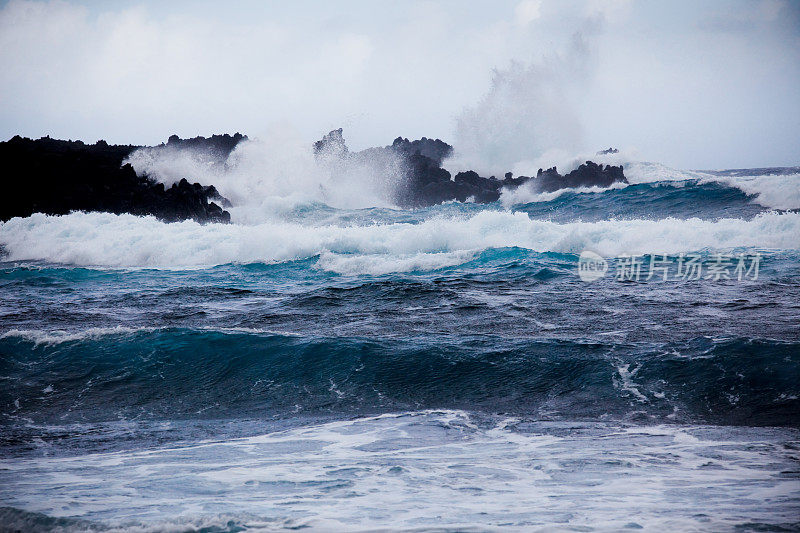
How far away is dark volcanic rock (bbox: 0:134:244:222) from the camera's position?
89.8 feet

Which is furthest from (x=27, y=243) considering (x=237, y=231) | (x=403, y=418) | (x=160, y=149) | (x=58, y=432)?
(x=403, y=418)

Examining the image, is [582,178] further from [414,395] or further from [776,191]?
[414,395]

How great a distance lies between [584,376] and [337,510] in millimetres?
4039

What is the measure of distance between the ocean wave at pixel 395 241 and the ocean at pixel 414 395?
0.51 metres

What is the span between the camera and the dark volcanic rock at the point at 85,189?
1077 inches

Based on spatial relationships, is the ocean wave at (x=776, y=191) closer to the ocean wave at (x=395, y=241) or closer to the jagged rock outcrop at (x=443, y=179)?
the ocean wave at (x=395, y=241)

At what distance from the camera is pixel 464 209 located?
38.8 meters

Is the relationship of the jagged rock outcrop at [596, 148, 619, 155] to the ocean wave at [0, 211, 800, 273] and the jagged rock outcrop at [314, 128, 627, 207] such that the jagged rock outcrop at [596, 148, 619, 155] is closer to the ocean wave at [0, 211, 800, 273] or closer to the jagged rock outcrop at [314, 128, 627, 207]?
the jagged rock outcrop at [314, 128, 627, 207]

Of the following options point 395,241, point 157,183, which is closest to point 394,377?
point 395,241

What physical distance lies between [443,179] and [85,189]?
2365 centimetres

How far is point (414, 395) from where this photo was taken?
23.1 ft

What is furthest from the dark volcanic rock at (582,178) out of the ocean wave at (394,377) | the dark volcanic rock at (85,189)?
the ocean wave at (394,377)

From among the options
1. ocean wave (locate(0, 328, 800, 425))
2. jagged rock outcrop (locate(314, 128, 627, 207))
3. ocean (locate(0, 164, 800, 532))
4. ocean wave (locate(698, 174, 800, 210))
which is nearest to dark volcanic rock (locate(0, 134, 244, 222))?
jagged rock outcrop (locate(314, 128, 627, 207))

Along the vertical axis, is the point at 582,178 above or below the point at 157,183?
above
